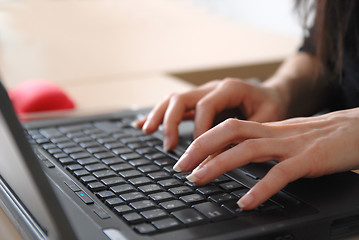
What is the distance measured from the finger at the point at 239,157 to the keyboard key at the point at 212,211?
35 millimetres

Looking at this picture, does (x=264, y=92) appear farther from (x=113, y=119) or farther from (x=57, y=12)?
(x=57, y=12)

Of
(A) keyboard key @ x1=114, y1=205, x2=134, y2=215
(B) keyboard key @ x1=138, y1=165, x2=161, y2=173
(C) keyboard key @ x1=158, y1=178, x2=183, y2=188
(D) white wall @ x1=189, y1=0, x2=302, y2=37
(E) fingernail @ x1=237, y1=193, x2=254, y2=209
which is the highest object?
(E) fingernail @ x1=237, y1=193, x2=254, y2=209

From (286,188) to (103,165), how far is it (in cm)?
23

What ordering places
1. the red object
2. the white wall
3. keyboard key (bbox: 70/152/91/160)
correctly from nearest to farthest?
keyboard key (bbox: 70/152/91/160) < the red object < the white wall

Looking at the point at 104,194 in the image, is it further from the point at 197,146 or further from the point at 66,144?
the point at 66,144

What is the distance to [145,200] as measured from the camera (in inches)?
21.9

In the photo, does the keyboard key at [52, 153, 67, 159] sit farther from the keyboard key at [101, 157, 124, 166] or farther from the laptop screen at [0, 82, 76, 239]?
the laptop screen at [0, 82, 76, 239]

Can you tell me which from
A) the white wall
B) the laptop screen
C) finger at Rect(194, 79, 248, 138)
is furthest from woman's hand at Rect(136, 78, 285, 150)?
the white wall

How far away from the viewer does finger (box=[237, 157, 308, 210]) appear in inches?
21.0

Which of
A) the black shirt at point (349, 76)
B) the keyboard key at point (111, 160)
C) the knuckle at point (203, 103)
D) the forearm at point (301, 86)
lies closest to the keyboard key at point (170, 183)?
the keyboard key at point (111, 160)

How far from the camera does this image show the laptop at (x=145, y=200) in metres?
0.42

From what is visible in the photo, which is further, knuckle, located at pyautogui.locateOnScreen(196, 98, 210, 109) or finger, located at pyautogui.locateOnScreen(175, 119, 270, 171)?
knuckle, located at pyautogui.locateOnScreen(196, 98, 210, 109)

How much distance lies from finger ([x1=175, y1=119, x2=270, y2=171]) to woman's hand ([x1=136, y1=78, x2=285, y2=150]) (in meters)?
0.14

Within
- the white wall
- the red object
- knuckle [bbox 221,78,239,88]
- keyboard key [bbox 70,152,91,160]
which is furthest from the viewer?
the white wall
